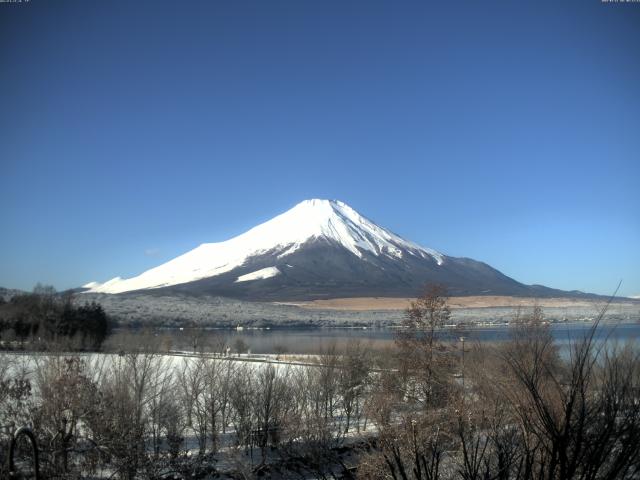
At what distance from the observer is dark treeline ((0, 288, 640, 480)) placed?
8.59 metres

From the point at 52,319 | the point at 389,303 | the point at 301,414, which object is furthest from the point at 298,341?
the point at 389,303

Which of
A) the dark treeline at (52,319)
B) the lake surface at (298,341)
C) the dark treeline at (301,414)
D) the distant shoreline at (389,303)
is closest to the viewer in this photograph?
→ the dark treeline at (301,414)

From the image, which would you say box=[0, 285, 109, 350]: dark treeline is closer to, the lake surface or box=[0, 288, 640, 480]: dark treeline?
the lake surface

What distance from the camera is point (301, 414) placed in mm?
20297

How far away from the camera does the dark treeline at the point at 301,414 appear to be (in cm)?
859

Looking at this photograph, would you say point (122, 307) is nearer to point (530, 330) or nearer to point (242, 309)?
point (242, 309)

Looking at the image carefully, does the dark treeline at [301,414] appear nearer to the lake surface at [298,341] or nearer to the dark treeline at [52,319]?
the lake surface at [298,341]

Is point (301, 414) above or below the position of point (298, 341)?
above

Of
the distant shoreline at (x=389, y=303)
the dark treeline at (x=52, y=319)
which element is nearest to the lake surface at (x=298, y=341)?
the dark treeline at (x=52, y=319)

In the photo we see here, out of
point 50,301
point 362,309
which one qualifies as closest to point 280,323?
point 362,309

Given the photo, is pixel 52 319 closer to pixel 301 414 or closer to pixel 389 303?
pixel 301 414

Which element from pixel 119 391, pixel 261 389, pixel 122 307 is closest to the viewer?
pixel 119 391

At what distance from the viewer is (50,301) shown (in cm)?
5350

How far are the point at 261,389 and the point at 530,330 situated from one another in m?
15.3
